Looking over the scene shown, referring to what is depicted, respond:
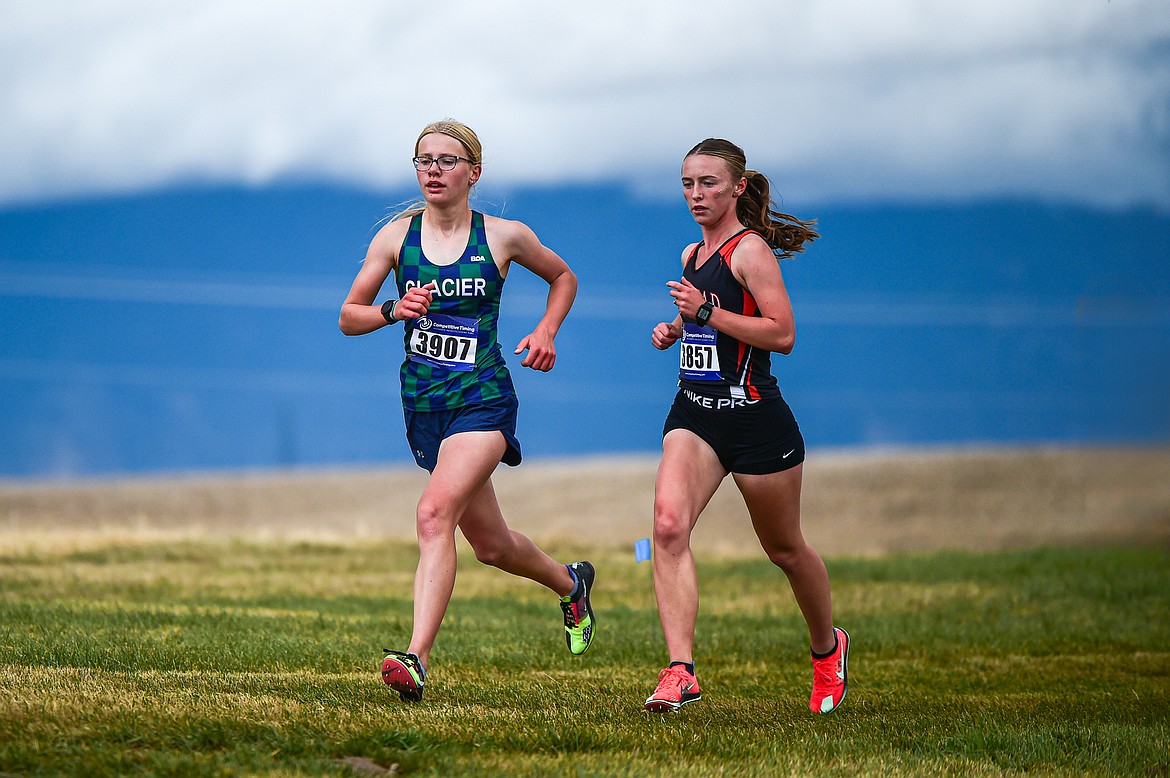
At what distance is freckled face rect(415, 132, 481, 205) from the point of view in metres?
6.60

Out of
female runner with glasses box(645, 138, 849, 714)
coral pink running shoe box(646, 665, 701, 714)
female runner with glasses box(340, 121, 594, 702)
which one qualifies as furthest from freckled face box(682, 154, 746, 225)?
coral pink running shoe box(646, 665, 701, 714)

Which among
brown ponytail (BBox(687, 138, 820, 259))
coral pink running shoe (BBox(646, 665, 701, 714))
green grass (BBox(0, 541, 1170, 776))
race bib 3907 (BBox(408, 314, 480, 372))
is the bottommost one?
green grass (BBox(0, 541, 1170, 776))

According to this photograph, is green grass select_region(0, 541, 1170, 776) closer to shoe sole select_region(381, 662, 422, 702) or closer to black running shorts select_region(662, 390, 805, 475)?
shoe sole select_region(381, 662, 422, 702)

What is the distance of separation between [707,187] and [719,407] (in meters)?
1.05

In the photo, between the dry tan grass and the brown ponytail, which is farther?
the dry tan grass

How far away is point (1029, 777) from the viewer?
5285mm

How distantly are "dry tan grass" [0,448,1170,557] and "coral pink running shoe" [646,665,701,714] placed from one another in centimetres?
1311

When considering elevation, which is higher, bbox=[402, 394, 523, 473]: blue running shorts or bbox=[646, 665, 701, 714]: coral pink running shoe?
bbox=[402, 394, 523, 473]: blue running shorts

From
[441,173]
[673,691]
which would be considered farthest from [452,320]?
[673,691]

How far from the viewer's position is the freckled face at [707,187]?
21.5 feet

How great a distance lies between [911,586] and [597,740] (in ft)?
36.3

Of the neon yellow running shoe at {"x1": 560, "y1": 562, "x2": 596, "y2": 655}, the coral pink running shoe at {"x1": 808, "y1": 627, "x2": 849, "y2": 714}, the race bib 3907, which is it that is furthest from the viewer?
the neon yellow running shoe at {"x1": 560, "y1": 562, "x2": 596, "y2": 655}

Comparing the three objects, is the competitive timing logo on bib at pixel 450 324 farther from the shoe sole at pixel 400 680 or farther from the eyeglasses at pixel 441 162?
the shoe sole at pixel 400 680

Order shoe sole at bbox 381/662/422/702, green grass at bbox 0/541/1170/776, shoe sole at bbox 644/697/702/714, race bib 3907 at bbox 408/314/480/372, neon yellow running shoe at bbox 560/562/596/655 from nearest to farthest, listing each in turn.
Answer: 1. green grass at bbox 0/541/1170/776
2. shoe sole at bbox 381/662/422/702
3. shoe sole at bbox 644/697/702/714
4. race bib 3907 at bbox 408/314/480/372
5. neon yellow running shoe at bbox 560/562/596/655
